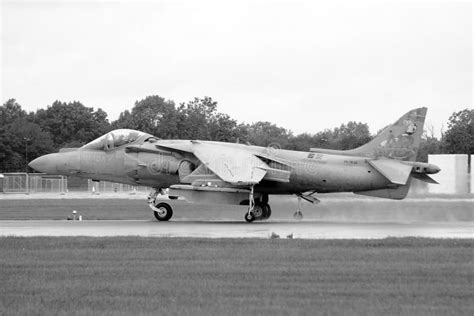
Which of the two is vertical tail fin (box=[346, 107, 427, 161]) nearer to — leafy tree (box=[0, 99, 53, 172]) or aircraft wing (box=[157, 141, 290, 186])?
aircraft wing (box=[157, 141, 290, 186])

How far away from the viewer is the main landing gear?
23812mm

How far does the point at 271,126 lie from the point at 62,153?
247 feet

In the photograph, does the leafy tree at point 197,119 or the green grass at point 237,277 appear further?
the leafy tree at point 197,119

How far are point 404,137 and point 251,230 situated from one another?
22.1 ft

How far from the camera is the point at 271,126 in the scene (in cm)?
10062

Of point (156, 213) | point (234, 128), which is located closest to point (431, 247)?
point (156, 213)

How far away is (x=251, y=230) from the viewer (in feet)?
66.1

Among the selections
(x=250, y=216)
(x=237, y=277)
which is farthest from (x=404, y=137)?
(x=237, y=277)

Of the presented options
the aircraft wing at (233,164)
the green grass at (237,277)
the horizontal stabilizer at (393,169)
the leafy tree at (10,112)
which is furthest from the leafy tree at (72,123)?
the green grass at (237,277)

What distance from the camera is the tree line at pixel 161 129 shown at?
6241 cm

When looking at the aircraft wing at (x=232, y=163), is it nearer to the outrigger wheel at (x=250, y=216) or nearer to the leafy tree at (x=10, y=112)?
the outrigger wheel at (x=250, y=216)

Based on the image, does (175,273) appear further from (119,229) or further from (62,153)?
(62,153)

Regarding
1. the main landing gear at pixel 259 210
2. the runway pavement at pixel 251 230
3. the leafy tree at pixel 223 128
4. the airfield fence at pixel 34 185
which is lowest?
the airfield fence at pixel 34 185

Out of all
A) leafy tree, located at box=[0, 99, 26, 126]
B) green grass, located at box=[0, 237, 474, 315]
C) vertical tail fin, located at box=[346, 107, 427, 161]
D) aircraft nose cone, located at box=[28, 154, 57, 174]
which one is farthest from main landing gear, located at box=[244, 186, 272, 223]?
leafy tree, located at box=[0, 99, 26, 126]
